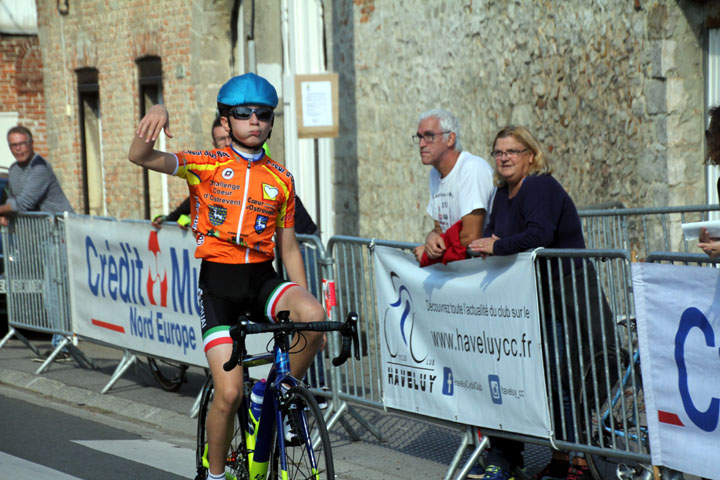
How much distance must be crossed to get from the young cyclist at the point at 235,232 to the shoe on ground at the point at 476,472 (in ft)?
4.82

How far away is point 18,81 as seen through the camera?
2561cm

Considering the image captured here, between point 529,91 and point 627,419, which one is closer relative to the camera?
point 627,419

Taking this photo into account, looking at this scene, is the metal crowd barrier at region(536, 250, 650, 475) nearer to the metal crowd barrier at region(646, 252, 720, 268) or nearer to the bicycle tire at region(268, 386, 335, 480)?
the metal crowd barrier at region(646, 252, 720, 268)

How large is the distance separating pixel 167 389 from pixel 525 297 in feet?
A: 14.5

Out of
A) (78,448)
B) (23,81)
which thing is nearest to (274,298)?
(78,448)

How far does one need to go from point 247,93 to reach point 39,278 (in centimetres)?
600

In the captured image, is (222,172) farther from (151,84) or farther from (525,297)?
(151,84)

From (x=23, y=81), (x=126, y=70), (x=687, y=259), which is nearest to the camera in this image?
(x=687, y=259)

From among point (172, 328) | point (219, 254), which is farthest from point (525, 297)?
point (172, 328)

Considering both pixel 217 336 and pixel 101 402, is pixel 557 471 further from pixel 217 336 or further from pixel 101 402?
pixel 101 402

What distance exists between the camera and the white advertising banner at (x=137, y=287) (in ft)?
28.5

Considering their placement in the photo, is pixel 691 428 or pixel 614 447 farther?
pixel 614 447

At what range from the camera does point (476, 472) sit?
6645 mm

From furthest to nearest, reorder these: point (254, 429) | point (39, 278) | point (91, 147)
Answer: point (91, 147) < point (39, 278) < point (254, 429)
